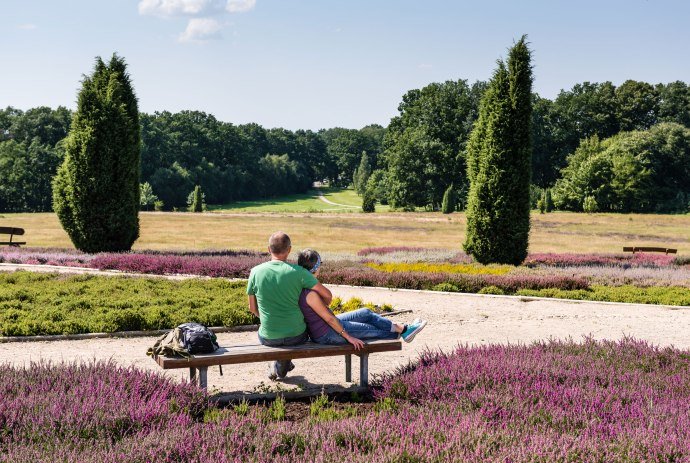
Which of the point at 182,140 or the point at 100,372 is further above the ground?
the point at 182,140

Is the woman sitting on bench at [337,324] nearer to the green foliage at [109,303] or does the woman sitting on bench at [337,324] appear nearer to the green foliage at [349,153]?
the green foliage at [109,303]

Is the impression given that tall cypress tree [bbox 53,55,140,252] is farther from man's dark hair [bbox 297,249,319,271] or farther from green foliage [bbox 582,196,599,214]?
green foliage [bbox 582,196,599,214]

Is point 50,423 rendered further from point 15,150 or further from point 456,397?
point 15,150

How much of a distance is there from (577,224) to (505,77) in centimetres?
2980

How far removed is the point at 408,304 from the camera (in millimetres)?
13289

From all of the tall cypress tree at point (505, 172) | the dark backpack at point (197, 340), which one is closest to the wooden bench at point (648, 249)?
the tall cypress tree at point (505, 172)

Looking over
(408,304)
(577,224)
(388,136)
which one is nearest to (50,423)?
(408,304)

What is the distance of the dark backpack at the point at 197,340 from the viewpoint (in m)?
Result: 6.34

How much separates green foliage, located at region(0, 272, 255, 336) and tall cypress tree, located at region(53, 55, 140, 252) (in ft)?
23.3

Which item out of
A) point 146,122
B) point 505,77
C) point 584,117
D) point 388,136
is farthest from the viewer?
point 146,122

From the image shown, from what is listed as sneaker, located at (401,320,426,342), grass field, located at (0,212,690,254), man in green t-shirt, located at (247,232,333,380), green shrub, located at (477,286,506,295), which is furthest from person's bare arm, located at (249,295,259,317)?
grass field, located at (0,212,690,254)

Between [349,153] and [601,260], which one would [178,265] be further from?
[349,153]

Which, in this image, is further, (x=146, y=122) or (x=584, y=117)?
(x=146, y=122)

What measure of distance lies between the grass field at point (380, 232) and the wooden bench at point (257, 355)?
73.4ft
